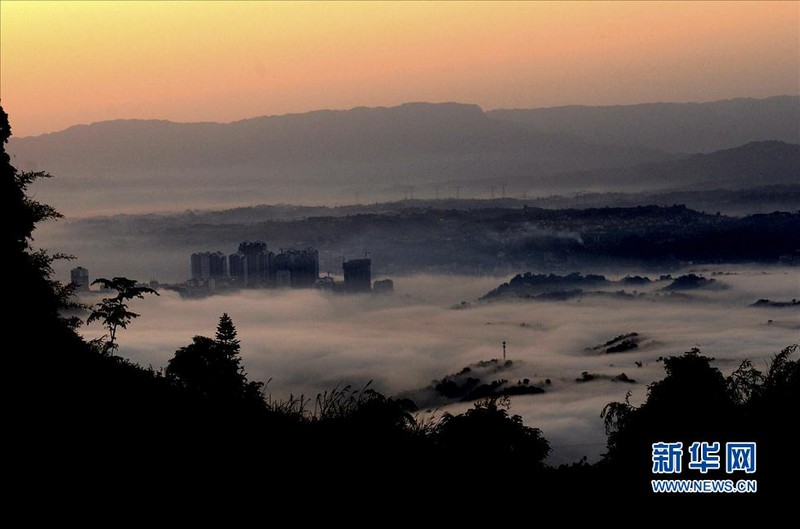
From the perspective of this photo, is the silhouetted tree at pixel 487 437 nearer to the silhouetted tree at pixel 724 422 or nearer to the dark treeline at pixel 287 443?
the dark treeline at pixel 287 443

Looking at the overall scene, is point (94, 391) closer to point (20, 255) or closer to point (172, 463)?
point (172, 463)

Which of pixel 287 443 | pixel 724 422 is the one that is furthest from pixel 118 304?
pixel 724 422

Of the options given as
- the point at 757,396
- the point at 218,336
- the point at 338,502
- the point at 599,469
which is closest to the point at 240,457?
the point at 338,502

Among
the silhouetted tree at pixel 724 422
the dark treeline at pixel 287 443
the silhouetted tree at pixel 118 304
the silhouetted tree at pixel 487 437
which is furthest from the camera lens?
the silhouetted tree at pixel 118 304

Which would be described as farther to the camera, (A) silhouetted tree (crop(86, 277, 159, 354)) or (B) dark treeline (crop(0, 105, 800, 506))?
(A) silhouetted tree (crop(86, 277, 159, 354))

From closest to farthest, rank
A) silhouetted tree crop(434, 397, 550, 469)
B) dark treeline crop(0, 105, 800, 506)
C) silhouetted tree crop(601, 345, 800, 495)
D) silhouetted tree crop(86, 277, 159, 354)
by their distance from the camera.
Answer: dark treeline crop(0, 105, 800, 506) < silhouetted tree crop(601, 345, 800, 495) < silhouetted tree crop(434, 397, 550, 469) < silhouetted tree crop(86, 277, 159, 354)

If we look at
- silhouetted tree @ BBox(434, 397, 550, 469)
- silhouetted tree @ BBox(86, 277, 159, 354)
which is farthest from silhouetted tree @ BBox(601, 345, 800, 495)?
silhouetted tree @ BBox(86, 277, 159, 354)

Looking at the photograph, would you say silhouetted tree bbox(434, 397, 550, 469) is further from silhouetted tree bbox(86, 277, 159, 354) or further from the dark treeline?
silhouetted tree bbox(86, 277, 159, 354)

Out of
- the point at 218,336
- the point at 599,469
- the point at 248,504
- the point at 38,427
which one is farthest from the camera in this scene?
the point at 218,336

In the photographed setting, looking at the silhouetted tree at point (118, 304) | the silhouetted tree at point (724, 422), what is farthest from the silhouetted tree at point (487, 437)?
the silhouetted tree at point (118, 304)
